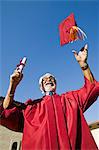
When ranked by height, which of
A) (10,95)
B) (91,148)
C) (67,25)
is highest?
(67,25)

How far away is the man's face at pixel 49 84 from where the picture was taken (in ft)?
10.4

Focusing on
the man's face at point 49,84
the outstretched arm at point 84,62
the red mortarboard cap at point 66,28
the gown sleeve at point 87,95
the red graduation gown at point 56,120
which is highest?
the red mortarboard cap at point 66,28

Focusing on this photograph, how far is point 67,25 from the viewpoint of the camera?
324 cm

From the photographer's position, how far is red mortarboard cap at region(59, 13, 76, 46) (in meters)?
3.20

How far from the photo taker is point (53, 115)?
116 inches

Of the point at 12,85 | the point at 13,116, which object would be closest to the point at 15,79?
the point at 12,85

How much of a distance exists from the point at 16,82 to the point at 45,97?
397 mm

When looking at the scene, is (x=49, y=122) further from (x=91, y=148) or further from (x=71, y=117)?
(x=91, y=148)

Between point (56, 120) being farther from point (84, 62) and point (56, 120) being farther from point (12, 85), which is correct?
point (84, 62)

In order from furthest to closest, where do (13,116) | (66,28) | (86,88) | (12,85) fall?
(66,28)
(86,88)
(13,116)
(12,85)

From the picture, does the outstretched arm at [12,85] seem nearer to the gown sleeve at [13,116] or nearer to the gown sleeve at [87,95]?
the gown sleeve at [13,116]

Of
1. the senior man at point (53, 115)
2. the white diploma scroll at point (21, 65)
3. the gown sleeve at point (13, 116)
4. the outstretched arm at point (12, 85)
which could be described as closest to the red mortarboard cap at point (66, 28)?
the senior man at point (53, 115)

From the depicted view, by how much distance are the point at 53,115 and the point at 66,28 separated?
859 millimetres

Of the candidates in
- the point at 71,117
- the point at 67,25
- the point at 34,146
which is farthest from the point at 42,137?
the point at 67,25
